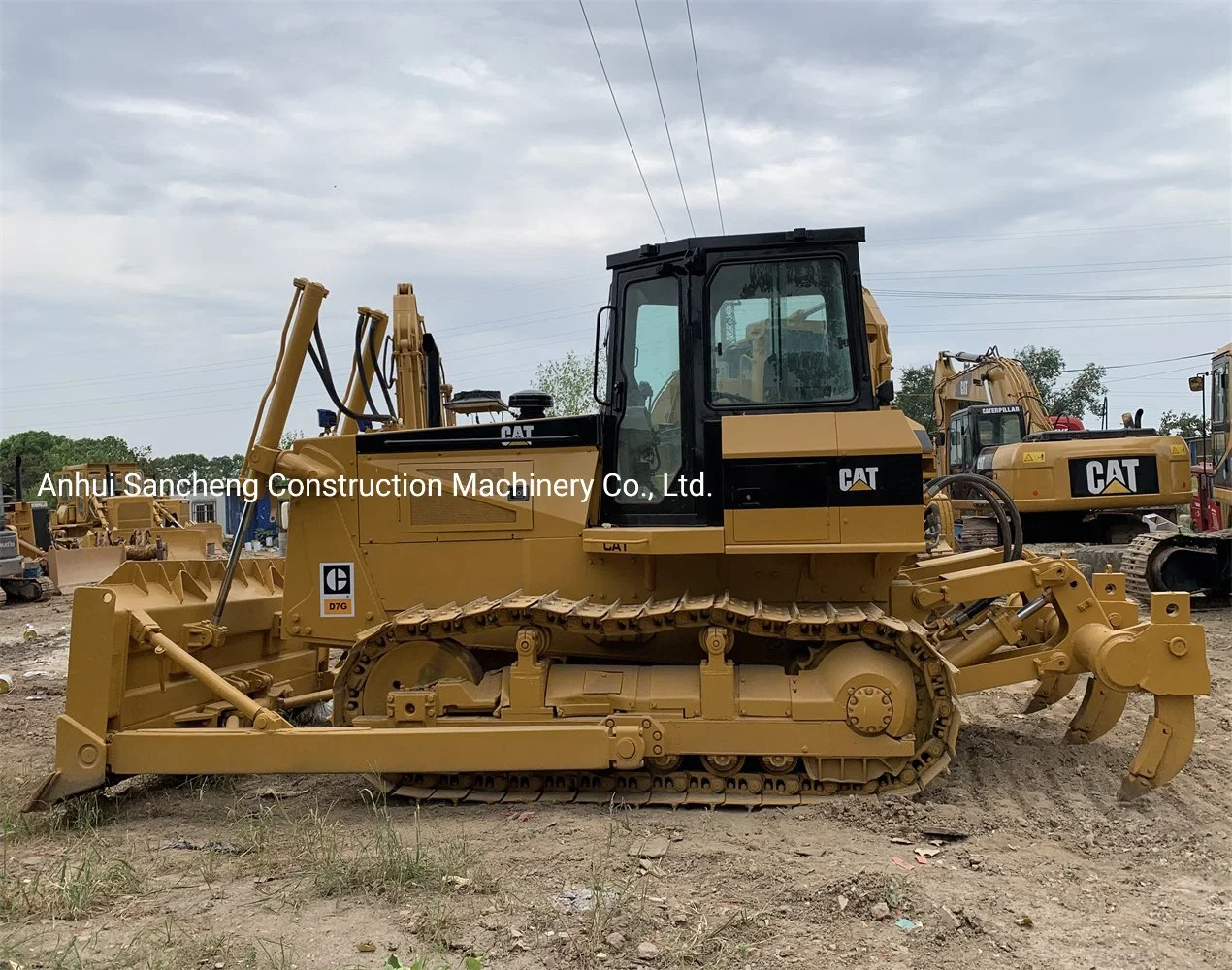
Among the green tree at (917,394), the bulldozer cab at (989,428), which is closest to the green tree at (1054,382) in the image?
the green tree at (917,394)

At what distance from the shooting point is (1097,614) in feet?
17.4

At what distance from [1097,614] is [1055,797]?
1020 mm

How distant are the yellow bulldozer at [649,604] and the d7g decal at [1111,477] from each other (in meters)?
7.91

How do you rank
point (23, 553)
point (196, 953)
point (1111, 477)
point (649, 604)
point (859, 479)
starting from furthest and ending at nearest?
point (23, 553)
point (1111, 477)
point (649, 604)
point (859, 479)
point (196, 953)

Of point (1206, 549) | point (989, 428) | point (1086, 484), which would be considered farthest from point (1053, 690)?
point (989, 428)

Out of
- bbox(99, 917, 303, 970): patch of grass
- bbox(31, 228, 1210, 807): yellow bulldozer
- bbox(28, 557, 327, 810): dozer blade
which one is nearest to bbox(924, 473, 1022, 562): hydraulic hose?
bbox(31, 228, 1210, 807): yellow bulldozer

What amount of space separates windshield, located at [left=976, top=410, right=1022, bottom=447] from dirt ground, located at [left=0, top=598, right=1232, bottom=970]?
1179 centimetres

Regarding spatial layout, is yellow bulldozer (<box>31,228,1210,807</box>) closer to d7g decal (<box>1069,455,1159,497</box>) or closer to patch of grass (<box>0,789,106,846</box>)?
patch of grass (<box>0,789,106,846</box>)

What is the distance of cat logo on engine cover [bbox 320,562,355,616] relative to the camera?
5707 millimetres

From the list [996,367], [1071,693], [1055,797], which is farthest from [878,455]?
[996,367]

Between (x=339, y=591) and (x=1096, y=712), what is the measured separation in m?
4.63

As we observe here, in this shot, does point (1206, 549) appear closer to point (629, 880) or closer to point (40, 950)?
point (629, 880)

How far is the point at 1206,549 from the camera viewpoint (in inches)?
438

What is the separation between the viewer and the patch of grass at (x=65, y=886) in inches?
150
